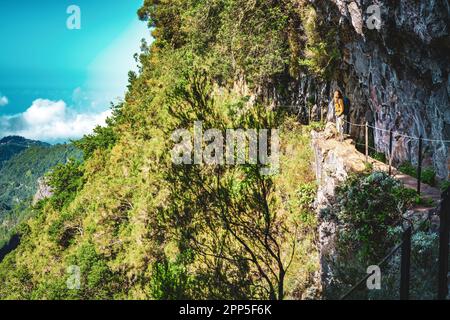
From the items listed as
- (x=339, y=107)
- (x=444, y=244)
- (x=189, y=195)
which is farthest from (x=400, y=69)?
(x=444, y=244)

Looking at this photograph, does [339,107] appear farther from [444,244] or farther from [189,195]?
[444,244]

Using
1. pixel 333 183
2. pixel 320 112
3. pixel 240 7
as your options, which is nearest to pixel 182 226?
pixel 333 183

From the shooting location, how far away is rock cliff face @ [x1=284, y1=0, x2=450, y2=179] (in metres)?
9.52

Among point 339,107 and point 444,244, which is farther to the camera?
point 339,107

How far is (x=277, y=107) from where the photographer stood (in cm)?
1864

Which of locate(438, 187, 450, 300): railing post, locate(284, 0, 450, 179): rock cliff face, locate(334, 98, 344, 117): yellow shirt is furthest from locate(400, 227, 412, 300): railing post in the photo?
locate(334, 98, 344, 117): yellow shirt

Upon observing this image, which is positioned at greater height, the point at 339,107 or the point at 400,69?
the point at 400,69

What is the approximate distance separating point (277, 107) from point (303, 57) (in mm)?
2519

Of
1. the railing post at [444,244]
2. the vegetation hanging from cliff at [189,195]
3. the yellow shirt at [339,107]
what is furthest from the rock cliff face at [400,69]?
the railing post at [444,244]

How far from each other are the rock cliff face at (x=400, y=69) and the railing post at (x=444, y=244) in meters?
5.38

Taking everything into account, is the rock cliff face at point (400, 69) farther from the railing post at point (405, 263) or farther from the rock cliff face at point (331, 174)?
the railing post at point (405, 263)

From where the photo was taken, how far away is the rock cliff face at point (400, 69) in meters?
9.52

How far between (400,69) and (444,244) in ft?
23.8

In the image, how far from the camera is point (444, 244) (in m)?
5.29
